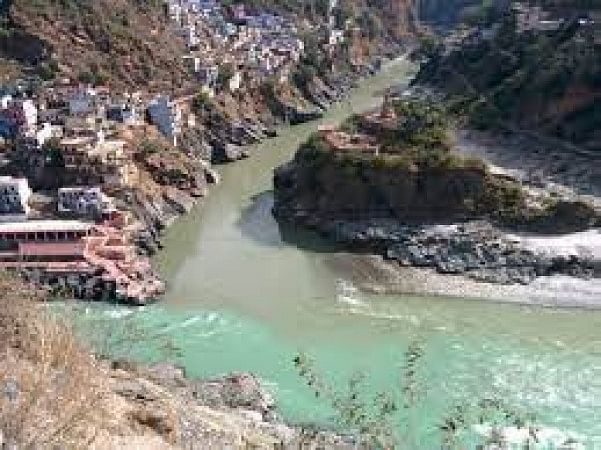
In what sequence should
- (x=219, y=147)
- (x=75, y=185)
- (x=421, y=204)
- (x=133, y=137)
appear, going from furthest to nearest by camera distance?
(x=219, y=147)
(x=133, y=137)
(x=75, y=185)
(x=421, y=204)

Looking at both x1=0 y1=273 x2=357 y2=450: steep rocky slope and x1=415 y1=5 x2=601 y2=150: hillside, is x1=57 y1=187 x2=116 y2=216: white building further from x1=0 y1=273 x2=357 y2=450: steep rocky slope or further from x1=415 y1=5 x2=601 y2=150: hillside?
x1=0 y1=273 x2=357 y2=450: steep rocky slope

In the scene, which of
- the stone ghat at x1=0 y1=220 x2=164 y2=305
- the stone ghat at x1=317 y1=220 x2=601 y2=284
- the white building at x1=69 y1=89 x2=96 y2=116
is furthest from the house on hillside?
the white building at x1=69 y1=89 x2=96 y2=116

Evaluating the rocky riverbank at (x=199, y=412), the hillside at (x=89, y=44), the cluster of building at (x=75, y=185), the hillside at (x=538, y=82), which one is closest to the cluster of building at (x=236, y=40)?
the hillside at (x=89, y=44)

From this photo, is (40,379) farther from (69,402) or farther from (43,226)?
(43,226)

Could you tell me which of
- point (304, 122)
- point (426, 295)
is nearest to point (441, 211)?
point (426, 295)

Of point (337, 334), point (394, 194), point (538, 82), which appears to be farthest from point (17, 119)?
point (538, 82)

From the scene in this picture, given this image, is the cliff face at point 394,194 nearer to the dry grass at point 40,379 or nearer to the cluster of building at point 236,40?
the cluster of building at point 236,40
